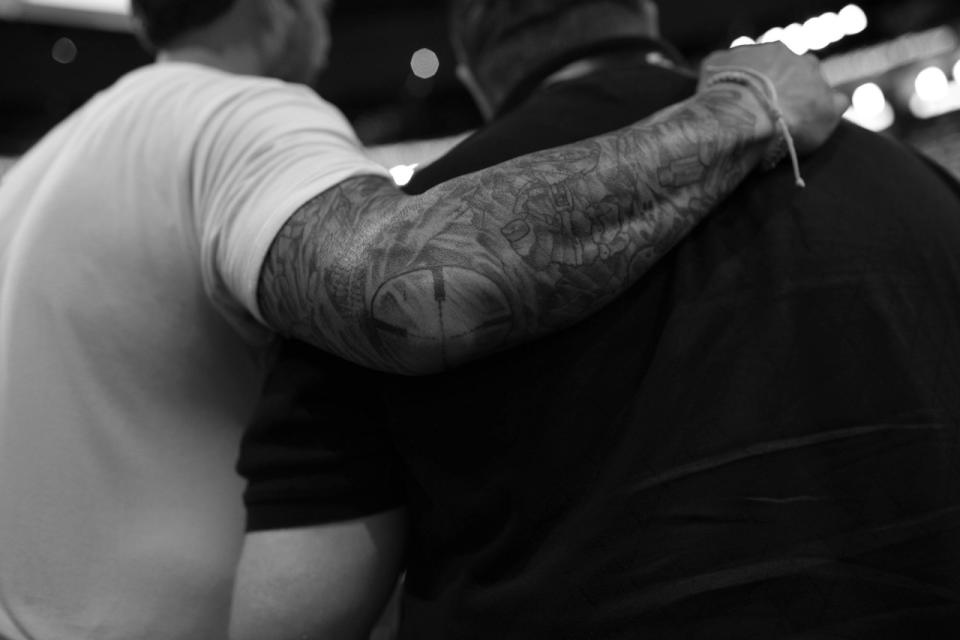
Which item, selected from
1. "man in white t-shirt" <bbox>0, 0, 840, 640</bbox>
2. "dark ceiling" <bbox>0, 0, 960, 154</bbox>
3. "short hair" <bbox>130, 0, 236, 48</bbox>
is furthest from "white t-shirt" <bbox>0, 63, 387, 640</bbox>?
"dark ceiling" <bbox>0, 0, 960, 154</bbox>

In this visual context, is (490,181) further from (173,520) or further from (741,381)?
(173,520)

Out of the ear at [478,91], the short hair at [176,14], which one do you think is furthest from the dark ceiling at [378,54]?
the ear at [478,91]

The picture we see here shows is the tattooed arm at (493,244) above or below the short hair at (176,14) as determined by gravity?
below

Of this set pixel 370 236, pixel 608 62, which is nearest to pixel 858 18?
pixel 608 62

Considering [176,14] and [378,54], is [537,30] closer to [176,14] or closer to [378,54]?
[176,14]

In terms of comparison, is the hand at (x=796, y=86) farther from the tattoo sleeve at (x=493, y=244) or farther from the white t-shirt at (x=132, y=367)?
the white t-shirt at (x=132, y=367)

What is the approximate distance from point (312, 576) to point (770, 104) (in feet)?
2.37

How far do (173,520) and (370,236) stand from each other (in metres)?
0.47

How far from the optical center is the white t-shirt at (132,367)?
45.3 inches

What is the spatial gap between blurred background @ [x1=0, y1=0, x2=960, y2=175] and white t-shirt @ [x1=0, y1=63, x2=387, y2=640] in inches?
227

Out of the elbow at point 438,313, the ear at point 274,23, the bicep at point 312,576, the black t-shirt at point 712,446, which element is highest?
the ear at point 274,23

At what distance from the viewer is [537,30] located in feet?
4.49

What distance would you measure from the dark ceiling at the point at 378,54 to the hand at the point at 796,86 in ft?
21.4

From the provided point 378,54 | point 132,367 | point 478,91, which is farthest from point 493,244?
point 378,54
